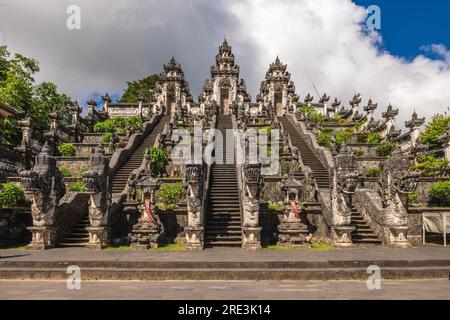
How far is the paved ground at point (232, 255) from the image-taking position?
10211mm

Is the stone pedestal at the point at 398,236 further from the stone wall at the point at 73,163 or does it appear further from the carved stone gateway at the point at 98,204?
the stone wall at the point at 73,163

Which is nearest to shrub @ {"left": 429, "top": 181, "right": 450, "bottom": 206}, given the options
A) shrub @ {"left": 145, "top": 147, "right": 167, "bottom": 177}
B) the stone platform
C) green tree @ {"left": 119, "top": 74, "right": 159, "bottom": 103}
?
the stone platform

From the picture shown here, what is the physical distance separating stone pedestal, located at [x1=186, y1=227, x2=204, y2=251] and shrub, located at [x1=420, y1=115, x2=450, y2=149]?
3330 centimetres

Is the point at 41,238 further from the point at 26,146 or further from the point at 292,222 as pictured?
the point at 26,146

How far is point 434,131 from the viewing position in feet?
130

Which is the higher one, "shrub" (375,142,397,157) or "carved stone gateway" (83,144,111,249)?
"shrub" (375,142,397,157)

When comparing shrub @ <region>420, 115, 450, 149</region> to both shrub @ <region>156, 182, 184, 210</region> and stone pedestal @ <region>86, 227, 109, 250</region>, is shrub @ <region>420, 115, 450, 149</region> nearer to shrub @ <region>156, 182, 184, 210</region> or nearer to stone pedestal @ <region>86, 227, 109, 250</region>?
→ shrub @ <region>156, 182, 184, 210</region>

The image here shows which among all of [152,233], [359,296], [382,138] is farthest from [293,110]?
[359,296]

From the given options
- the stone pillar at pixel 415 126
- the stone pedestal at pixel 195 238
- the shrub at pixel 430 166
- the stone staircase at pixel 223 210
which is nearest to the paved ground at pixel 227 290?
the stone pedestal at pixel 195 238

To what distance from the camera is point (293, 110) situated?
42844 mm

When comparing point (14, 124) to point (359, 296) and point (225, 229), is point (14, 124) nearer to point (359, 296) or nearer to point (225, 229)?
point (225, 229)

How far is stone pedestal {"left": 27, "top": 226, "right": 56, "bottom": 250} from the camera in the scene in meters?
12.5

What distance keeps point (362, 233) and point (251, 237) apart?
455 cm
